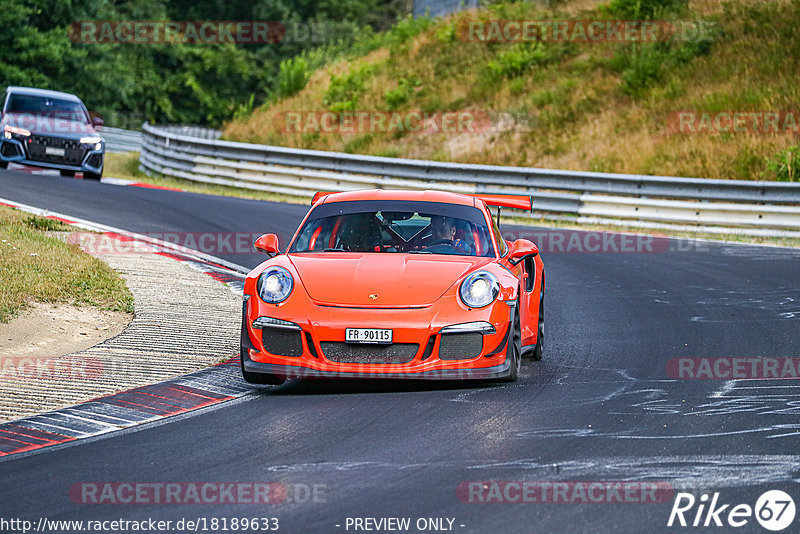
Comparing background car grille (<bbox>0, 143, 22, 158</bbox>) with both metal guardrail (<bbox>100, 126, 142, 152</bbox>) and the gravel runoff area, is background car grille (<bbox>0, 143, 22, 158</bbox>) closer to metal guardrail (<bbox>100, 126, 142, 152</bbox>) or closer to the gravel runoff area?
the gravel runoff area

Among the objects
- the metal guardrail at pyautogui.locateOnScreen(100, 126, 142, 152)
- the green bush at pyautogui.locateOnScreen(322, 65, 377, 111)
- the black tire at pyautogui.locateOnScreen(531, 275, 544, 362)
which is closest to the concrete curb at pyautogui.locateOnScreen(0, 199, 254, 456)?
the black tire at pyautogui.locateOnScreen(531, 275, 544, 362)

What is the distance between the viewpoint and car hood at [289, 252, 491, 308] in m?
8.04

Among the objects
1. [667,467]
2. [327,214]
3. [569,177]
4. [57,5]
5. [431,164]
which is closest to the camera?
[667,467]

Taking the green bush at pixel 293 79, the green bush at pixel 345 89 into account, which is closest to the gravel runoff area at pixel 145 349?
the green bush at pixel 345 89

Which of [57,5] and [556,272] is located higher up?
[57,5]

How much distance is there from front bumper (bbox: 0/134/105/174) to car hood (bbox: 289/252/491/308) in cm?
1712

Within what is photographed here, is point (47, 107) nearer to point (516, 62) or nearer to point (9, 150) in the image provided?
point (9, 150)

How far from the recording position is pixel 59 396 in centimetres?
775

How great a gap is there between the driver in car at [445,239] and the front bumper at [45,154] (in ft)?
56.0

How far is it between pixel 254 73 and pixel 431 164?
31.8m

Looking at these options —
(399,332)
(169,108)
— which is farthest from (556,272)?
A: (169,108)

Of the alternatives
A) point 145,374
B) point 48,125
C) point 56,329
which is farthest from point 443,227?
point 48,125

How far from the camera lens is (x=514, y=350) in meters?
8.32

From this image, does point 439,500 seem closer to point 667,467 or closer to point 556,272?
point 667,467
